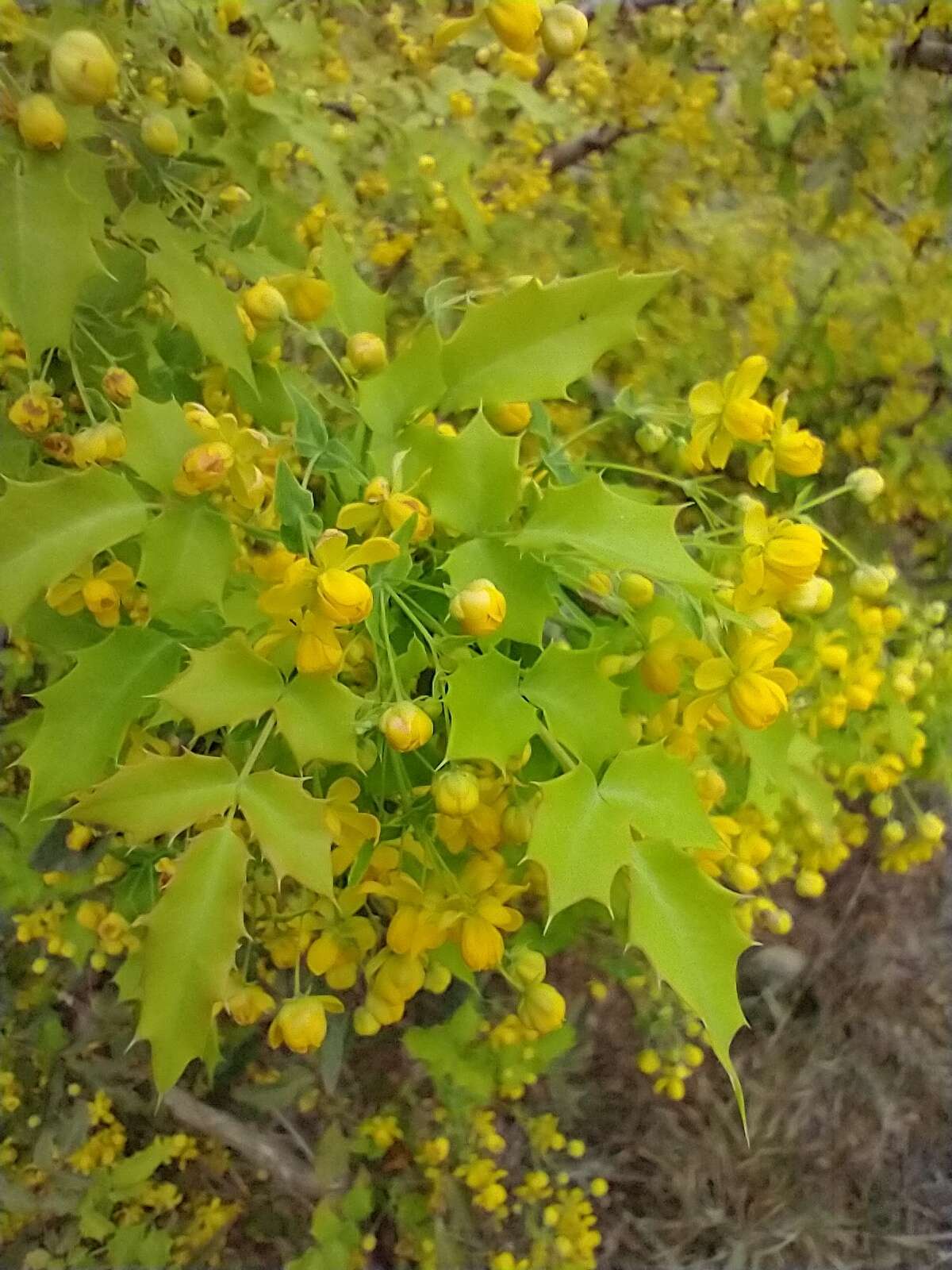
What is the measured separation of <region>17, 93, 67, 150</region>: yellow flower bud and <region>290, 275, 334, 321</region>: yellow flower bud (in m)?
0.18

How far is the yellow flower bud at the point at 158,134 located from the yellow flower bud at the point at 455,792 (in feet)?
1.25

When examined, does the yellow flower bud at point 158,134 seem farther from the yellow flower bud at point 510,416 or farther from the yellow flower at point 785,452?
the yellow flower at point 785,452

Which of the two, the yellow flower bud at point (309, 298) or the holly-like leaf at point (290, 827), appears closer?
the holly-like leaf at point (290, 827)

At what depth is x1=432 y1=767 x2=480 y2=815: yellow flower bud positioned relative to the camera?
0.50 meters

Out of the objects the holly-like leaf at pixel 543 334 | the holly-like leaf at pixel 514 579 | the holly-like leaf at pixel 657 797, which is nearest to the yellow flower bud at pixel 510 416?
the holly-like leaf at pixel 543 334

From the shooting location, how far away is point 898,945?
137cm

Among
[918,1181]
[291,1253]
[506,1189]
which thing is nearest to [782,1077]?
[918,1181]

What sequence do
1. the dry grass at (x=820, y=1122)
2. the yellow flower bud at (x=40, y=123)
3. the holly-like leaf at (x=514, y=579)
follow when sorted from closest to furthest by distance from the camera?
the yellow flower bud at (x=40, y=123)
the holly-like leaf at (x=514, y=579)
the dry grass at (x=820, y=1122)

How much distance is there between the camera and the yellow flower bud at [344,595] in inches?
17.0

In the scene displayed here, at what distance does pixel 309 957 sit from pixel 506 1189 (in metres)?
0.75

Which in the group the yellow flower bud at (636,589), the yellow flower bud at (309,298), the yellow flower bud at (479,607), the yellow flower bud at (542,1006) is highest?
the yellow flower bud at (309,298)

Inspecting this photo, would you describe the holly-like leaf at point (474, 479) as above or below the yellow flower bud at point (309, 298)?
below

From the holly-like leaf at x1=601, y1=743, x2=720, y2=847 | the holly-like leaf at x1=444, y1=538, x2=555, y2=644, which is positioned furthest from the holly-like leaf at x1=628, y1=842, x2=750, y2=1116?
the holly-like leaf at x1=444, y1=538, x2=555, y2=644

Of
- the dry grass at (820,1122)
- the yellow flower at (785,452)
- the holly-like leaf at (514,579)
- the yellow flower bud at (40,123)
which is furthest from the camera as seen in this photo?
the dry grass at (820,1122)
